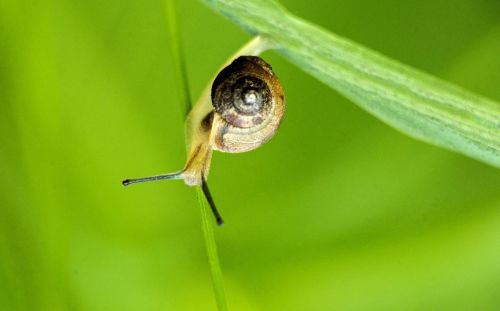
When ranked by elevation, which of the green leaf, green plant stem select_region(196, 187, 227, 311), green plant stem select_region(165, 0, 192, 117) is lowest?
green plant stem select_region(196, 187, 227, 311)

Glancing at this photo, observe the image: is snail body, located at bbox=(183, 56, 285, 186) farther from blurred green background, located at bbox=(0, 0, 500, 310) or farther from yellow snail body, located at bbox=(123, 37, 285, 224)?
blurred green background, located at bbox=(0, 0, 500, 310)

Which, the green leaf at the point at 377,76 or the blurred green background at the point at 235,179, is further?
the blurred green background at the point at 235,179

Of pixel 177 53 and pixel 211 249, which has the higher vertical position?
pixel 177 53

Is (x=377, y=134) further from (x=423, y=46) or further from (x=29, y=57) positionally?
(x=29, y=57)

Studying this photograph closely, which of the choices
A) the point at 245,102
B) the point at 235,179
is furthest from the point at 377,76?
the point at 235,179

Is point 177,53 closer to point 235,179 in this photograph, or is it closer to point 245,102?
point 245,102

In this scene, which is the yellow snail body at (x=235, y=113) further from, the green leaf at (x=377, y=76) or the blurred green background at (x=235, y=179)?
the blurred green background at (x=235, y=179)

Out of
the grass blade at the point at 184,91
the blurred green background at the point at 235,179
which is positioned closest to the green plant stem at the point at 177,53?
the grass blade at the point at 184,91

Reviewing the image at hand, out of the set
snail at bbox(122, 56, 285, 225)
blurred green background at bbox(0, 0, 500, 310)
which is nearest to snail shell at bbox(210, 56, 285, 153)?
snail at bbox(122, 56, 285, 225)
